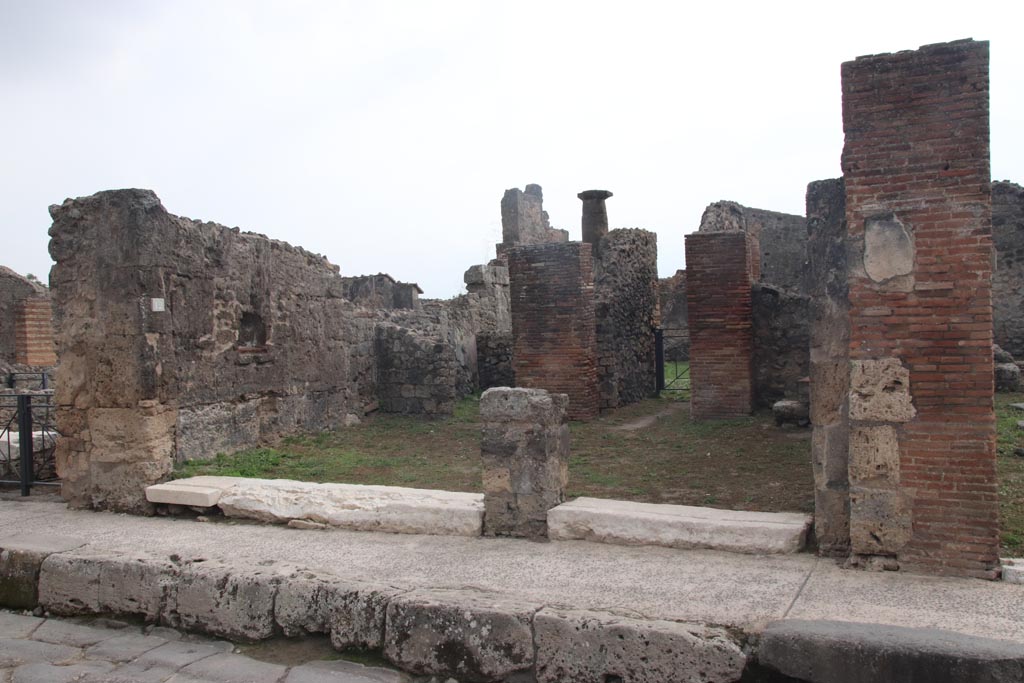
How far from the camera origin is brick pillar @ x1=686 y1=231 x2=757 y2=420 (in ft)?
39.6

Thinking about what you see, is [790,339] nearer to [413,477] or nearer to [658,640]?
[413,477]

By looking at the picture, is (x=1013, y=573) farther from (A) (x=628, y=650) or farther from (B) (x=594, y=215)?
(B) (x=594, y=215)

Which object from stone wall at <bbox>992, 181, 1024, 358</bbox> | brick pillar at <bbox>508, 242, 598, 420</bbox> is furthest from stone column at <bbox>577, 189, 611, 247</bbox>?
stone wall at <bbox>992, 181, 1024, 358</bbox>

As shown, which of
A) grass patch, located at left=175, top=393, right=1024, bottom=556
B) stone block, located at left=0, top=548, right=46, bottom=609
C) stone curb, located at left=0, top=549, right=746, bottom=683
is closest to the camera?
stone curb, located at left=0, top=549, right=746, bottom=683

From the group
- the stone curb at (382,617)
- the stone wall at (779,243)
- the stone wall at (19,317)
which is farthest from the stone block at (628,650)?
the stone wall at (779,243)

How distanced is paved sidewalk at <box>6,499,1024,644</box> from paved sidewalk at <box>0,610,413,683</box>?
51 cm

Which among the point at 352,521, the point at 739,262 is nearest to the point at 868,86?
the point at 352,521

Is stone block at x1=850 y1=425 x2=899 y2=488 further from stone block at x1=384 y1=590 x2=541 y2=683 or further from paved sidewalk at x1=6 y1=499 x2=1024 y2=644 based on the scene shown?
stone block at x1=384 y1=590 x2=541 y2=683

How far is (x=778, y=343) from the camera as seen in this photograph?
486 inches

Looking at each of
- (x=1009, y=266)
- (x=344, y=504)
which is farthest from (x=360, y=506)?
(x=1009, y=266)

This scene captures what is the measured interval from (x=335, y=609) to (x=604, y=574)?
1579 mm

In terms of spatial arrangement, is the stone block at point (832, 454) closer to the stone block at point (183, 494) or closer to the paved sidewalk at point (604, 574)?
the paved sidewalk at point (604, 574)

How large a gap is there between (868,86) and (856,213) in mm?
713

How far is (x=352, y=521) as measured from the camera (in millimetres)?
6266
